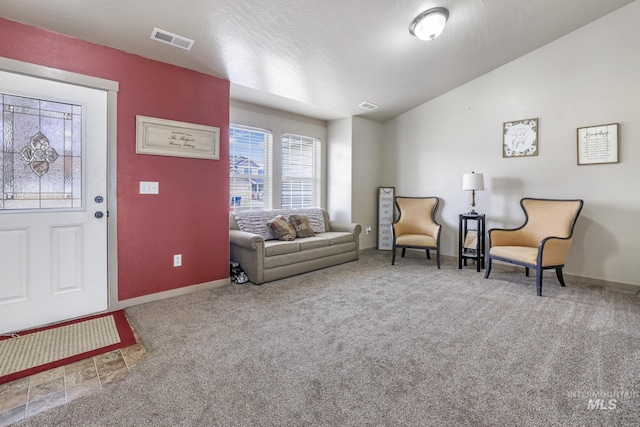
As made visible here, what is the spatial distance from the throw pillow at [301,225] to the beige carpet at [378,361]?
124 cm

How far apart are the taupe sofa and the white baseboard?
0.36 m

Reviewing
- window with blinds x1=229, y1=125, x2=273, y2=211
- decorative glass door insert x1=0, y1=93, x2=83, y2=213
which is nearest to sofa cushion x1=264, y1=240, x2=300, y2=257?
window with blinds x1=229, y1=125, x2=273, y2=211

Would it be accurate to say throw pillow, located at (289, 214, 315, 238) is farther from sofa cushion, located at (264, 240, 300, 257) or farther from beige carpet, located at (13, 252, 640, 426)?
beige carpet, located at (13, 252, 640, 426)

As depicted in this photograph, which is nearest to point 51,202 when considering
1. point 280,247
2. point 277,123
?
point 280,247

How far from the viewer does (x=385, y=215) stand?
219 inches

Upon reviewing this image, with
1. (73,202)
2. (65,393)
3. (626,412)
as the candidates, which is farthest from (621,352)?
(73,202)

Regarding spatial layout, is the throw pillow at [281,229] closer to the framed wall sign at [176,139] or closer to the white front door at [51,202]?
the framed wall sign at [176,139]

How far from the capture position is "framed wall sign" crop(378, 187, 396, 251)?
5543 mm

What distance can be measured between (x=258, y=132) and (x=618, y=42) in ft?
14.9

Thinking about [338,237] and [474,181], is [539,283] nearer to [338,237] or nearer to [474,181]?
[474,181]

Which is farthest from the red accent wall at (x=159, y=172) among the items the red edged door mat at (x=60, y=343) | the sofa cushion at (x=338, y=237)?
the sofa cushion at (x=338, y=237)

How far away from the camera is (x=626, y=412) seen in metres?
1.48

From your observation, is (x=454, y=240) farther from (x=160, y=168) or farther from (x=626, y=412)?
(x=160, y=168)

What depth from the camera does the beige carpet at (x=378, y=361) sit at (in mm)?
1478
